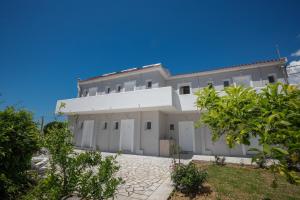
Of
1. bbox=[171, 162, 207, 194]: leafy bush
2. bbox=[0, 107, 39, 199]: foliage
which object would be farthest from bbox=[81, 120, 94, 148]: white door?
bbox=[171, 162, 207, 194]: leafy bush

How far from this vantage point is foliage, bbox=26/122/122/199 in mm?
2157

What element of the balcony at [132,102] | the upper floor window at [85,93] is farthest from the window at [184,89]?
the upper floor window at [85,93]

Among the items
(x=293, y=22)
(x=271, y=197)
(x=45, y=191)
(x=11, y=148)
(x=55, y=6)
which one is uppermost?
(x=55, y=6)

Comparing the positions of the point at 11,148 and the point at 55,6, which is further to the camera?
the point at 55,6

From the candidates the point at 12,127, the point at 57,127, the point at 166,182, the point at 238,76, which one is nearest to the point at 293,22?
the point at 238,76

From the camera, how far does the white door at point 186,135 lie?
14375mm

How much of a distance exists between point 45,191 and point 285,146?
293 cm

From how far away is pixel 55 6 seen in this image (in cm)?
945

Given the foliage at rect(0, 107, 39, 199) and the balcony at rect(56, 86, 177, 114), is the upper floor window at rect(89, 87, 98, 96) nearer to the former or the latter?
the balcony at rect(56, 86, 177, 114)

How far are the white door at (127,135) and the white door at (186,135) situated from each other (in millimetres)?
4996

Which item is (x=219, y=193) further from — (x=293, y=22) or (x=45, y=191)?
(x=293, y=22)

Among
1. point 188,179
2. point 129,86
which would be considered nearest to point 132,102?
point 129,86

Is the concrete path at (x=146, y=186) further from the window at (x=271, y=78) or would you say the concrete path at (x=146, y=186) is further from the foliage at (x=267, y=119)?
the window at (x=271, y=78)

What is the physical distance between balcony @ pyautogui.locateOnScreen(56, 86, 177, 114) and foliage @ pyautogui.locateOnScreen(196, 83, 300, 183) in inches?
397
